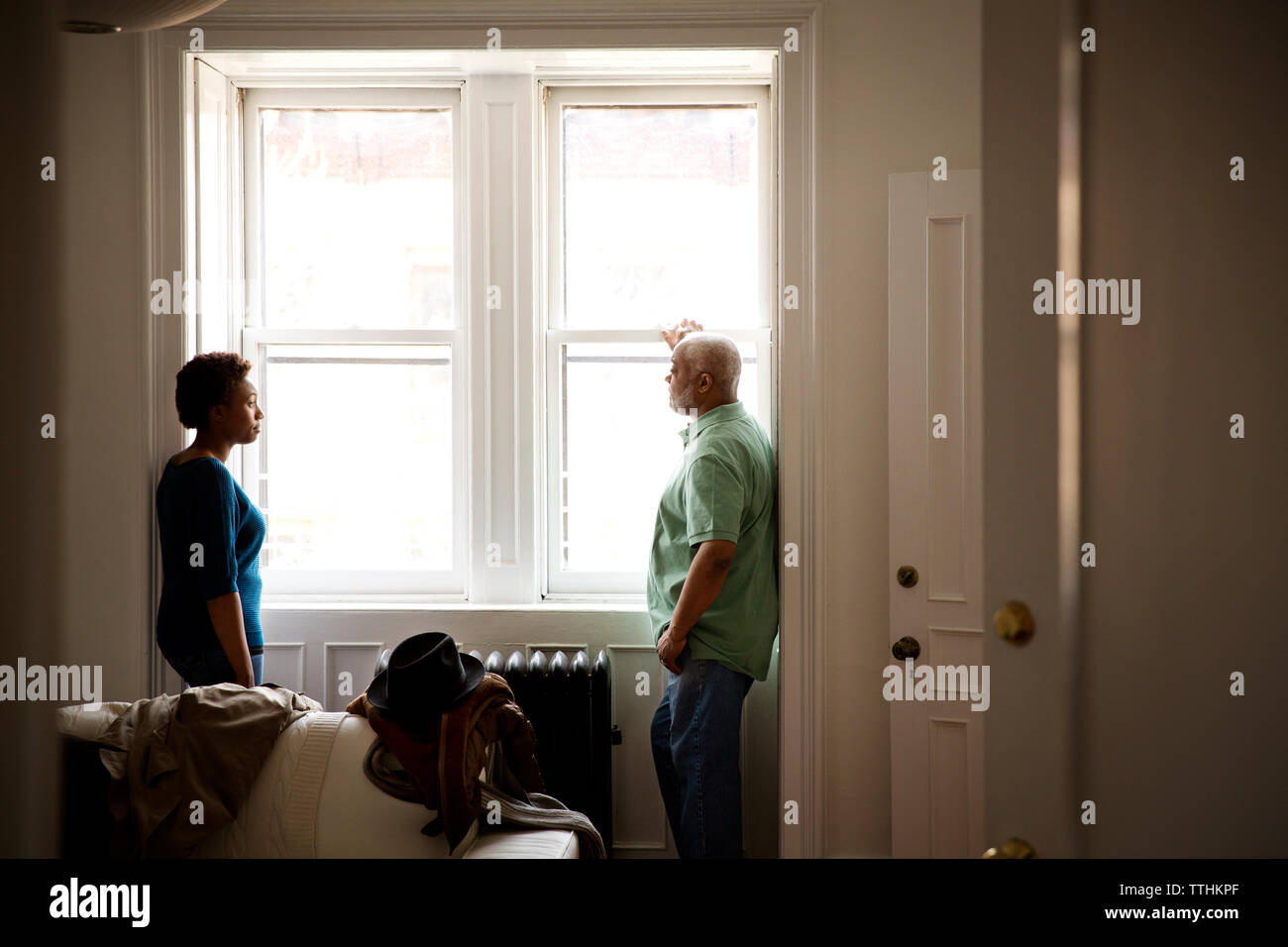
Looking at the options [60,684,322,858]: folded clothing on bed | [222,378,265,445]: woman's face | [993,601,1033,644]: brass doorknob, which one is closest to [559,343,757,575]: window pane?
[222,378,265,445]: woman's face

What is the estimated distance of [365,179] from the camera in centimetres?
311

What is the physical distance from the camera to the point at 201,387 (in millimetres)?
2617

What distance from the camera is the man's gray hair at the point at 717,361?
106 inches

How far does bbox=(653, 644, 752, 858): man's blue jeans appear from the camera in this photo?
2480mm

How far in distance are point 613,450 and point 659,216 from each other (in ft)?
2.84

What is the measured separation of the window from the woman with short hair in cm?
47

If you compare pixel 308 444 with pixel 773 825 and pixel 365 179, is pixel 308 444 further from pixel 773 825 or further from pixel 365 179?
pixel 773 825

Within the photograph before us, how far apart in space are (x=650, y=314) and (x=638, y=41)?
89 cm

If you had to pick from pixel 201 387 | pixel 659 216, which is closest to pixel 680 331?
pixel 659 216

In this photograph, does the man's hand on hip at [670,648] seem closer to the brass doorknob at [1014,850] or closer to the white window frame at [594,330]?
the white window frame at [594,330]

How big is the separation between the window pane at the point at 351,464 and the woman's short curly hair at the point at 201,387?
0.49 meters

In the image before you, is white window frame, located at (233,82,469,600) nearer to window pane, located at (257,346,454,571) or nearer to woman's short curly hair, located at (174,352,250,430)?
window pane, located at (257,346,454,571)

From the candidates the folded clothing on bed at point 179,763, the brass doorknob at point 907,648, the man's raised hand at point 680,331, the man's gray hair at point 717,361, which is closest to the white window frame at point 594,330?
the man's raised hand at point 680,331

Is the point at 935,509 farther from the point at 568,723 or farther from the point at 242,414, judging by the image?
the point at 242,414
